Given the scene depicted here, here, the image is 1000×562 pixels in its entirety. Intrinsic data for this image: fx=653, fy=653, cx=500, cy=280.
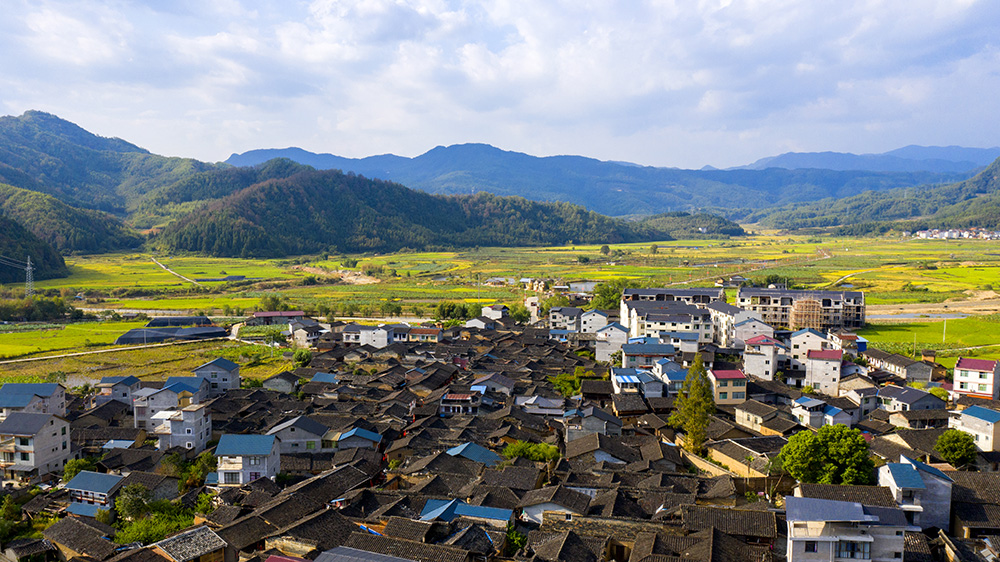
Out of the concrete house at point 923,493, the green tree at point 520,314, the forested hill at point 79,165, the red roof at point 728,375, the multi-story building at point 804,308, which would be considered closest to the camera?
the concrete house at point 923,493

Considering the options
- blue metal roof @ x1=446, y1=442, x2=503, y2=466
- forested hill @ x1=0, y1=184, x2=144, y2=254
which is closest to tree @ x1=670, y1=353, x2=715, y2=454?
blue metal roof @ x1=446, y1=442, x2=503, y2=466

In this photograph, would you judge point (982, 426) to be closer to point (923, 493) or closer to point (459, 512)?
point (923, 493)

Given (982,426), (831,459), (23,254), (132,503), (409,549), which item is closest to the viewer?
(409,549)

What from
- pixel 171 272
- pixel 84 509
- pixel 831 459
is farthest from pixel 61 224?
pixel 831 459

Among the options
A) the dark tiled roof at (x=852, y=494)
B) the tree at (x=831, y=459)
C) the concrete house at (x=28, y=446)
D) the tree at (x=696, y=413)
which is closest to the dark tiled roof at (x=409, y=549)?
the dark tiled roof at (x=852, y=494)

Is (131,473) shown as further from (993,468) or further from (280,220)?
(280,220)

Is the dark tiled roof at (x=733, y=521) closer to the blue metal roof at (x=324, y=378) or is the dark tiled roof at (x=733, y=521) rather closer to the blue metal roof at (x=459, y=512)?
A: the blue metal roof at (x=459, y=512)

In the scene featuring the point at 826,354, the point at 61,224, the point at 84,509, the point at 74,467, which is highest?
the point at 61,224
